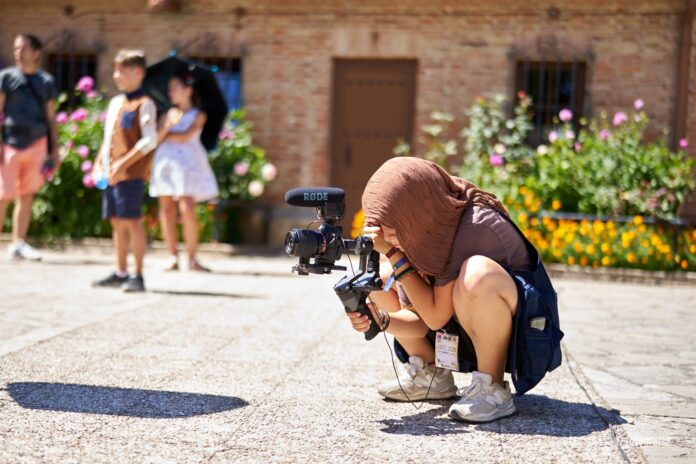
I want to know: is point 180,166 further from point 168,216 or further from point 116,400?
point 116,400

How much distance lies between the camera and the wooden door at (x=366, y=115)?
11.5 m

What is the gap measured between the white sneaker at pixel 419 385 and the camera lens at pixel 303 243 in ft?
2.84

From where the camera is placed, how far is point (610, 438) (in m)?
3.36

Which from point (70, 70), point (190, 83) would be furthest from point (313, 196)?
point (70, 70)

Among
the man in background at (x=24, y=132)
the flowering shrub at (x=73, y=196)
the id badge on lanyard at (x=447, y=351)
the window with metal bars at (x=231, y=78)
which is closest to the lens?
the id badge on lanyard at (x=447, y=351)

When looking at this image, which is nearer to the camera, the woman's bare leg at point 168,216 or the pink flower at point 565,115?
the woman's bare leg at point 168,216

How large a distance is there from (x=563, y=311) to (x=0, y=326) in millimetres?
3880

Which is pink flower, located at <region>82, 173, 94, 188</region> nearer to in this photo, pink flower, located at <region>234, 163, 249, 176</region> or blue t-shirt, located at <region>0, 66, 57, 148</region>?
pink flower, located at <region>234, 163, 249, 176</region>

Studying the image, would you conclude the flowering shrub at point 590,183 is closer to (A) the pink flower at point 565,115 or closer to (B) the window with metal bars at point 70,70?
(A) the pink flower at point 565,115

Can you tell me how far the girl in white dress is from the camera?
8.34 metres

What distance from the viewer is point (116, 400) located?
3.70m

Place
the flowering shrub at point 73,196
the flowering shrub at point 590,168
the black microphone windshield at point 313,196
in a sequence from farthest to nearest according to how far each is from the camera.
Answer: the flowering shrub at point 73,196 < the flowering shrub at point 590,168 < the black microphone windshield at point 313,196

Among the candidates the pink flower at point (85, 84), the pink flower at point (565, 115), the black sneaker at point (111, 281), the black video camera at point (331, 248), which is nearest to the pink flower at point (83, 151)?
the pink flower at point (85, 84)

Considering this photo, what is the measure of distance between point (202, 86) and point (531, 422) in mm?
5748
